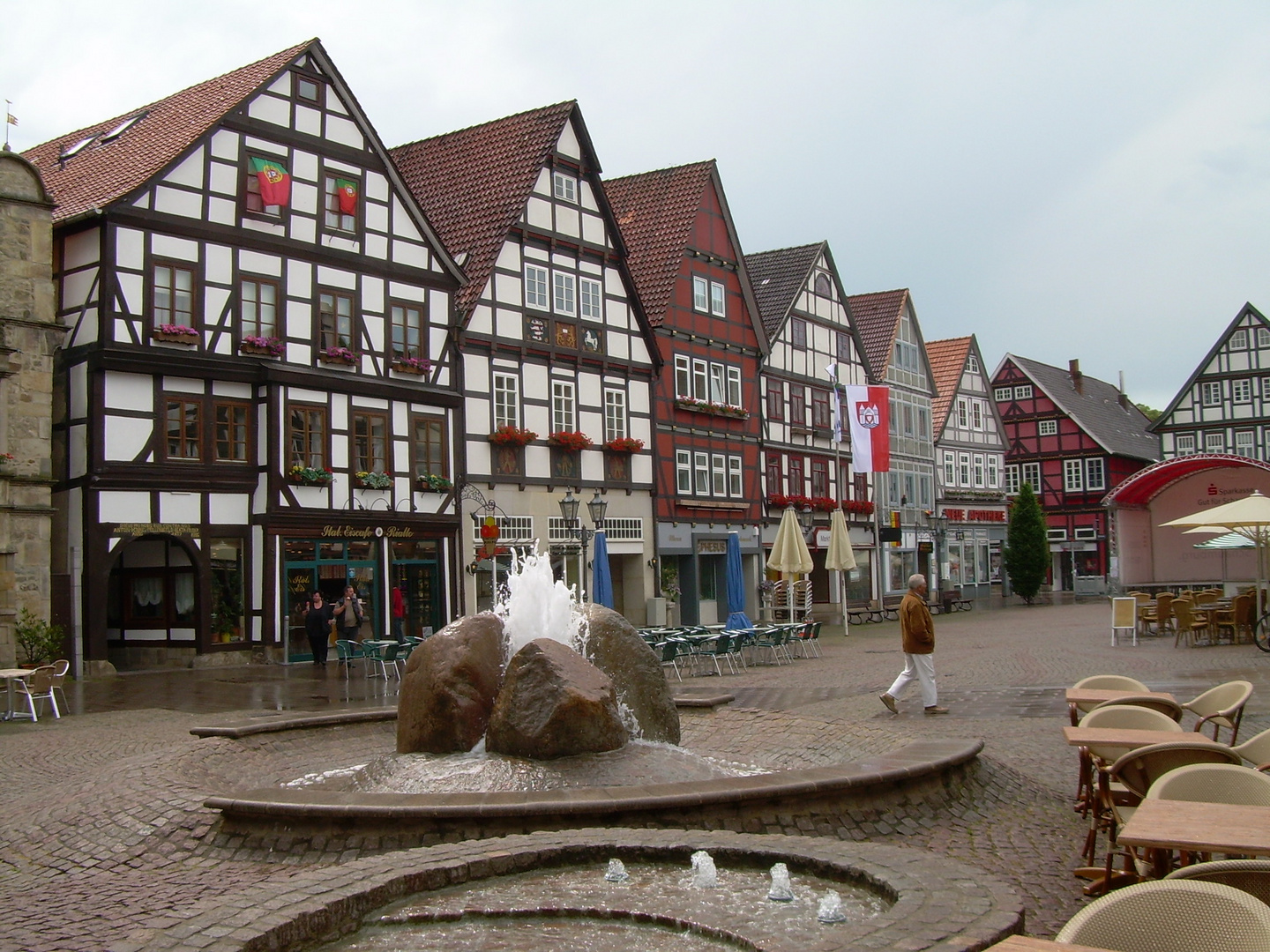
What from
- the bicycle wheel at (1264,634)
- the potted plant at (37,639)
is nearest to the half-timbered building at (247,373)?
the potted plant at (37,639)

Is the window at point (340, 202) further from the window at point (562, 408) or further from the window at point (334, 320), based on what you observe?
the window at point (562, 408)

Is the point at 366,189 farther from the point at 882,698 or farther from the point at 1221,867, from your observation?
the point at 1221,867

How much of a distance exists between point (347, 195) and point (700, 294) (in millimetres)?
14391

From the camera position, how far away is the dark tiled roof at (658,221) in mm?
38281

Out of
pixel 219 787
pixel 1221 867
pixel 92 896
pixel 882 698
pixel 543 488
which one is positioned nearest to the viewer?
pixel 1221 867

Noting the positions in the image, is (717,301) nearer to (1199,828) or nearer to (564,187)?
(564,187)

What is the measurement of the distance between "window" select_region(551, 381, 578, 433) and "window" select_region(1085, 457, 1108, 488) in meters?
44.7

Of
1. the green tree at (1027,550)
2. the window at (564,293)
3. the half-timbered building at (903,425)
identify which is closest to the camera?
the window at (564,293)

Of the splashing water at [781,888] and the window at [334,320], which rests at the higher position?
the window at [334,320]

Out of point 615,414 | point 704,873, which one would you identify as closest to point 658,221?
point 615,414

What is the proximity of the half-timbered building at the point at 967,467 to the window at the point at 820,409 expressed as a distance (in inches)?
476

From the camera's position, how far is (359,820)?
7492mm

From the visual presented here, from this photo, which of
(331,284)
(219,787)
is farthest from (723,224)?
(219,787)

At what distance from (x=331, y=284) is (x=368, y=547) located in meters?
5.83
